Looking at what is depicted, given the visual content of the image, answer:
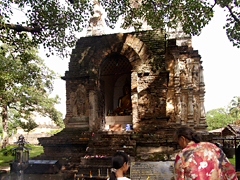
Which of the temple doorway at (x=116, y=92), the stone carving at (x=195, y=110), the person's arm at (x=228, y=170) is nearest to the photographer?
the person's arm at (x=228, y=170)

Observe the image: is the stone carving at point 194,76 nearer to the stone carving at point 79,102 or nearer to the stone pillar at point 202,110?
the stone pillar at point 202,110

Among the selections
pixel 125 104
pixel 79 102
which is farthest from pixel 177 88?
pixel 79 102

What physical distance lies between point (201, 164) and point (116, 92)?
32.8 feet

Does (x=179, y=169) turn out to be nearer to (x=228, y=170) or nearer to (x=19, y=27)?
(x=228, y=170)

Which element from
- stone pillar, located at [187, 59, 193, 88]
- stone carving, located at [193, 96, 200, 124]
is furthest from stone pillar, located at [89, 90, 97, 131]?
stone carving, located at [193, 96, 200, 124]

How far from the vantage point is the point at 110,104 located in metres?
12.0

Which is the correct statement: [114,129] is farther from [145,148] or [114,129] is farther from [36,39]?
[36,39]

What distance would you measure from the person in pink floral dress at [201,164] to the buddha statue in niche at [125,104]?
782 centimetres

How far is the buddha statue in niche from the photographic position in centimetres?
1088

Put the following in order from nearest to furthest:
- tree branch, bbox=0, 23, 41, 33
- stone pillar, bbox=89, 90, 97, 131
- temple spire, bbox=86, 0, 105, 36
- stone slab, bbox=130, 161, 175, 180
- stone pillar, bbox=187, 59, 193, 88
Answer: stone slab, bbox=130, 161, 175, 180 < tree branch, bbox=0, 23, 41, 33 < stone pillar, bbox=89, 90, 97, 131 < stone pillar, bbox=187, 59, 193, 88 < temple spire, bbox=86, 0, 105, 36

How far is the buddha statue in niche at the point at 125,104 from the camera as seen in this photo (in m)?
10.9

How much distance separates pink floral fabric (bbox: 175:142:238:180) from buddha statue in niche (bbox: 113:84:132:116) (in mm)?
7826

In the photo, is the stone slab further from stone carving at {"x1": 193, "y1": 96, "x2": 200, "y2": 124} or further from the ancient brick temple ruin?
stone carving at {"x1": 193, "y1": 96, "x2": 200, "y2": 124}

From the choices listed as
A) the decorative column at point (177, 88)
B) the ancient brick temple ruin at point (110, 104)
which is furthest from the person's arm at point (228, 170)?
the decorative column at point (177, 88)
